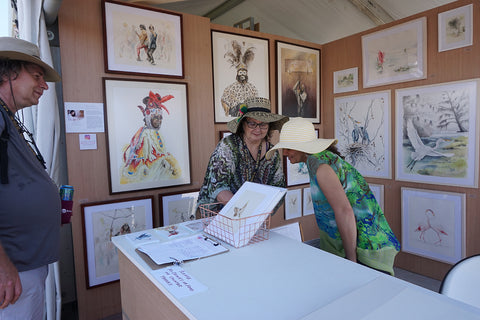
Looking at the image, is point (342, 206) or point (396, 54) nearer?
point (342, 206)

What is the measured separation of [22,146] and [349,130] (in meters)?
3.56

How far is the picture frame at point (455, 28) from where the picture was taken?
280cm

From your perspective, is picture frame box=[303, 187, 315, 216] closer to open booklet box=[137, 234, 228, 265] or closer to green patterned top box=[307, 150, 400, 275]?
green patterned top box=[307, 150, 400, 275]

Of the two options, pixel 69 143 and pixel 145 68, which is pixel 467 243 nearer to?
pixel 145 68

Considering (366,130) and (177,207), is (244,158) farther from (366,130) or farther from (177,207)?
(366,130)

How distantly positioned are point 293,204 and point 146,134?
85.9 inches

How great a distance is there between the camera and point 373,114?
11.8ft

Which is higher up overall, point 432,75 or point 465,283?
point 432,75

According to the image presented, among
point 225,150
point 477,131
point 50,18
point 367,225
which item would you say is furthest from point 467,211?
point 50,18

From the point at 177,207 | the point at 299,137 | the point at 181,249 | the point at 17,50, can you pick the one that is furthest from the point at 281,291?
the point at 177,207

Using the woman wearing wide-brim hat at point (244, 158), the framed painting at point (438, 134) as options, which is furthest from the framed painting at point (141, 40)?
the framed painting at point (438, 134)

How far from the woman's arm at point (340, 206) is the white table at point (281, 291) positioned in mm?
249

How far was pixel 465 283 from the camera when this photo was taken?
4.11 feet

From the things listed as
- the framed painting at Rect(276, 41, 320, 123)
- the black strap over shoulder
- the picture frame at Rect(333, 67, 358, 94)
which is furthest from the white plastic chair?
the picture frame at Rect(333, 67, 358, 94)
